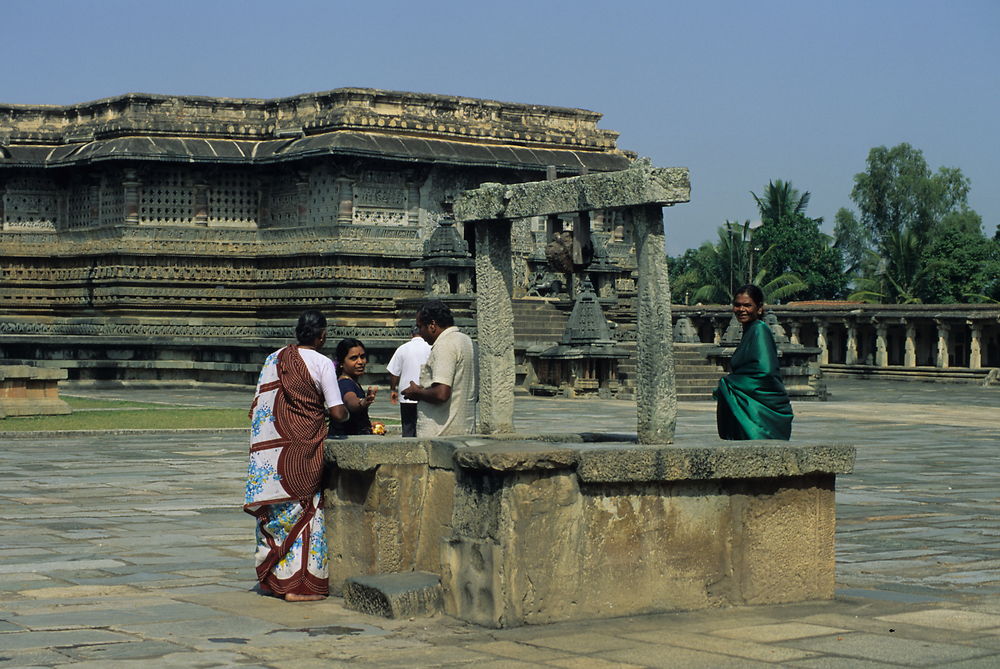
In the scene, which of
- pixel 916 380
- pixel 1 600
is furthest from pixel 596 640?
pixel 916 380

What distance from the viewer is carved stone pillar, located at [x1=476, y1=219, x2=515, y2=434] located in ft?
26.7

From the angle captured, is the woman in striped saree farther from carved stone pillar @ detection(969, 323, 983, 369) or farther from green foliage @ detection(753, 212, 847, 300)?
green foliage @ detection(753, 212, 847, 300)

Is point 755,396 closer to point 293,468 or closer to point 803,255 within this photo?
point 293,468

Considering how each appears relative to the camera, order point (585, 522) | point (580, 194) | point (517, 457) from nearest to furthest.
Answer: point (517, 457) → point (585, 522) → point (580, 194)

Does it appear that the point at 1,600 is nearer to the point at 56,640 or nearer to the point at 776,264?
the point at 56,640

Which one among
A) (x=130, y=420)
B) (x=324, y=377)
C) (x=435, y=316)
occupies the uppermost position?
(x=435, y=316)

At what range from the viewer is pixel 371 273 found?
111 ft

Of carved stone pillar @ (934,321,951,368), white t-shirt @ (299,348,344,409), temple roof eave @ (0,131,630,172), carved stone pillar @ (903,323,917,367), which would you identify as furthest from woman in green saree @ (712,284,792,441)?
carved stone pillar @ (903,323,917,367)

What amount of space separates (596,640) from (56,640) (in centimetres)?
227

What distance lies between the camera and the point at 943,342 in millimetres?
39312

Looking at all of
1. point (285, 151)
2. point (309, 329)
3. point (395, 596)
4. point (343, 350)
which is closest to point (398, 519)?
point (395, 596)

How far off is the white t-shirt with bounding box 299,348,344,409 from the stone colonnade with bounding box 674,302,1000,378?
1272 inches

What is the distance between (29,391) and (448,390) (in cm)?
1382

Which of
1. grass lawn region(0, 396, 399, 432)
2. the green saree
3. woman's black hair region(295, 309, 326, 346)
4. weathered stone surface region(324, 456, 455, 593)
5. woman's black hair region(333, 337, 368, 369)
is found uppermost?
woman's black hair region(295, 309, 326, 346)
